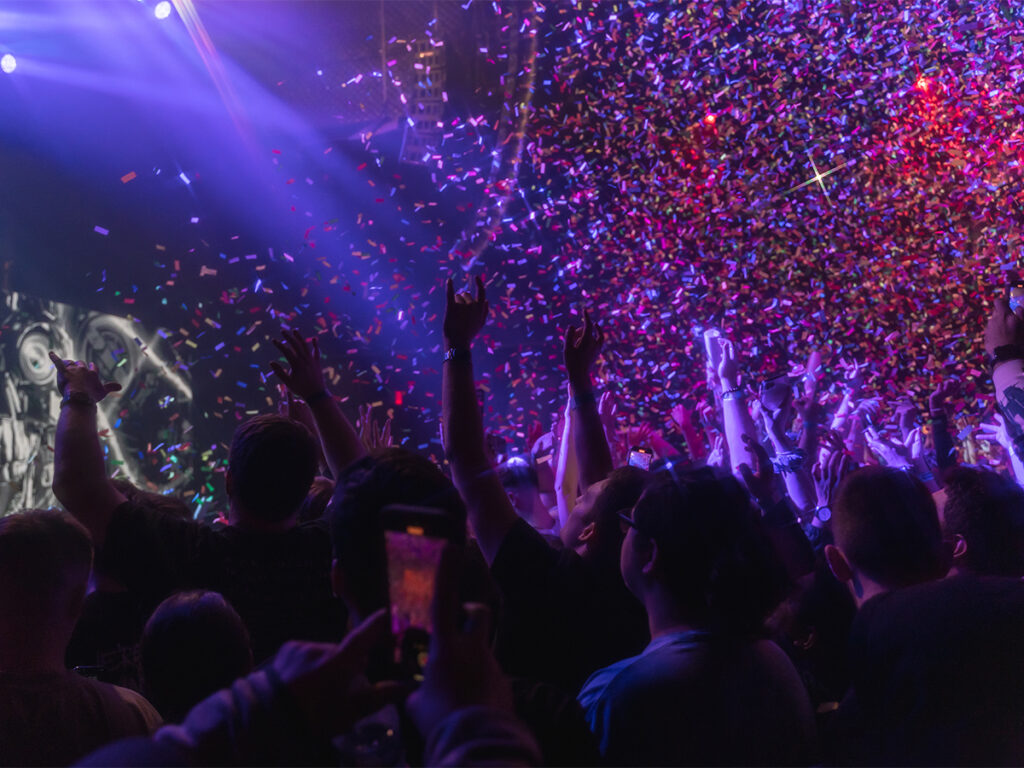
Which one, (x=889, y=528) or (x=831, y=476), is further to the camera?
(x=831, y=476)

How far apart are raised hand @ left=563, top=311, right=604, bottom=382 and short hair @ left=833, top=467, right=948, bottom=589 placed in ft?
3.15

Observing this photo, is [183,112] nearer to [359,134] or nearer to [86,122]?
[86,122]

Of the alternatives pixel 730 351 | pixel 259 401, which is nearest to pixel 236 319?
pixel 259 401

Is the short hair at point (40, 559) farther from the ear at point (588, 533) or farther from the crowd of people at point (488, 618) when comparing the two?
the ear at point (588, 533)

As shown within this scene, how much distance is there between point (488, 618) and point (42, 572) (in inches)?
49.3

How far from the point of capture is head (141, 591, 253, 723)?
165 cm

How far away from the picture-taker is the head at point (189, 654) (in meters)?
1.65

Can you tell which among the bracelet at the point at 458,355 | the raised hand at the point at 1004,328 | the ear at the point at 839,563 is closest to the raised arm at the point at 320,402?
the bracelet at the point at 458,355

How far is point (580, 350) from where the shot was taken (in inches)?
109

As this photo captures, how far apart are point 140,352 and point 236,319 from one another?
1.16 metres

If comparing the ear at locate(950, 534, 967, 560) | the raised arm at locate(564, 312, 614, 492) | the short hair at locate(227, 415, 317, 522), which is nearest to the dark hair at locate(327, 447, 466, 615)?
the short hair at locate(227, 415, 317, 522)

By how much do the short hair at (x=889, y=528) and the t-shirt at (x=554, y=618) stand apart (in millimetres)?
596

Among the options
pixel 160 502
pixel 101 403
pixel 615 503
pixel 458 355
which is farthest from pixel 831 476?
pixel 101 403

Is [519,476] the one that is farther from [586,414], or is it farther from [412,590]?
[412,590]
